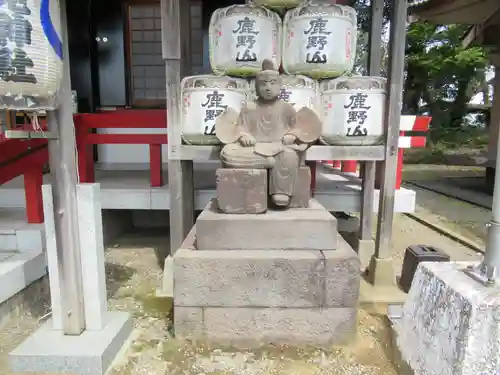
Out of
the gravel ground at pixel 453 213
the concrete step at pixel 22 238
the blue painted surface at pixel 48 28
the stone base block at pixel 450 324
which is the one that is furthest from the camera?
→ the gravel ground at pixel 453 213

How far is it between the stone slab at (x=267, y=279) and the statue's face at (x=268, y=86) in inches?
57.2

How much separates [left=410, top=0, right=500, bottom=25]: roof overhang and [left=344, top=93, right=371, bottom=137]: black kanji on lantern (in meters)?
5.87

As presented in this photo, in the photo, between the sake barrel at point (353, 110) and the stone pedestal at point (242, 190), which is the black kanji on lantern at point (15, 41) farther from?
the sake barrel at point (353, 110)

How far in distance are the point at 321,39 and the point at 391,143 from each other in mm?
1325

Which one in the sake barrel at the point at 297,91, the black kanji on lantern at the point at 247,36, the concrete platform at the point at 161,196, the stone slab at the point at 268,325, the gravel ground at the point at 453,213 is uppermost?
the black kanji on lantern at the point at 247,36

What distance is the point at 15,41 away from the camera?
2.35 m

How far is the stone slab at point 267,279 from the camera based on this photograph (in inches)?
128

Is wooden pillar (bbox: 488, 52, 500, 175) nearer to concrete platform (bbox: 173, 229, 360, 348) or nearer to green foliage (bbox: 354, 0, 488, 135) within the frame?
green foliage (bbox: 354, 0, 488, 135)

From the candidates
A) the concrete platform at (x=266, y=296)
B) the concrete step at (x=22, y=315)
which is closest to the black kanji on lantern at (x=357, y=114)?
the concrete platform at (x=266, y=296)

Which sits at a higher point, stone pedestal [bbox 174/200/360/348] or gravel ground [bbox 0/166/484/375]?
stone pedestal [bbox 174/200/360/348]

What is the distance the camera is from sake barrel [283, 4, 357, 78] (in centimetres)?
402

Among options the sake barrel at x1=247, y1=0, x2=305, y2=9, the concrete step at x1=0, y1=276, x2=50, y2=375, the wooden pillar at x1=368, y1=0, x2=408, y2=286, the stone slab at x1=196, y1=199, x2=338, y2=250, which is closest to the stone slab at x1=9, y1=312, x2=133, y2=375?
the concrete step at x1=0, y1=276, x2=50, y2=375

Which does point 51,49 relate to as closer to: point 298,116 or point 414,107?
point 298,116

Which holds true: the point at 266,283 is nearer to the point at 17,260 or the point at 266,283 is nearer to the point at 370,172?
the point at 370,172
